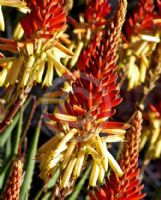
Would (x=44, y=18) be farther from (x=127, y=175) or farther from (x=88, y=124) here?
(x=127, y=175)

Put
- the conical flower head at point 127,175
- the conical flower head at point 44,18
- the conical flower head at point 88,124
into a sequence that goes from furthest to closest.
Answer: the conical flower head at point 44,18 < the conical flower head at point 88,124 < the conical flower head at point 127,175

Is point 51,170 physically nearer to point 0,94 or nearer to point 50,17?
point 50,17

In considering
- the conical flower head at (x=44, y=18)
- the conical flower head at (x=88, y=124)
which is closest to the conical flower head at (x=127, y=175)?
the conical flower head at (x=88, y=124)

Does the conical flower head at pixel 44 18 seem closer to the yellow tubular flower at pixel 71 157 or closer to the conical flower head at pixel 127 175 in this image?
the yellow tubular flower at pixel 71 157

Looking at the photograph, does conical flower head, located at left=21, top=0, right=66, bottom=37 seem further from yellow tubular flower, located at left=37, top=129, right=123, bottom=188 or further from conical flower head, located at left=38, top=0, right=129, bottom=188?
yellow tubular flower, located at left=37, top=129, right=123, bottom=188

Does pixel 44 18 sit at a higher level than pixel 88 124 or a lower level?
higher

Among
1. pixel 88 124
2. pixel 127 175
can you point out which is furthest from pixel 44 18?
pixel 127 175

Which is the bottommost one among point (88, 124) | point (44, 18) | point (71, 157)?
point (71, 157)

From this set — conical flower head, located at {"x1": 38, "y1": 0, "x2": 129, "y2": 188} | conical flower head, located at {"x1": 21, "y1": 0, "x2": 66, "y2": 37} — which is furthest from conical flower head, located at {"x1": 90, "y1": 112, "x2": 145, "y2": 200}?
conical flower head, located at {"x1": 21, "y1": 0, "x2": 66, "y2": 37}

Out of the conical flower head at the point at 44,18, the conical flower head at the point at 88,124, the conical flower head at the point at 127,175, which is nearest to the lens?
the conical flower head at the point at 127,175

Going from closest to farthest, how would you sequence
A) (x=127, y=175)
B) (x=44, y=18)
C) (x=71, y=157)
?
(x=127, y=175) < (x=71, y=157) < (x=44, y=18)

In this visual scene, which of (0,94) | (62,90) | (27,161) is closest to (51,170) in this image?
(62,90)
